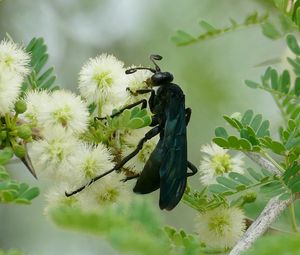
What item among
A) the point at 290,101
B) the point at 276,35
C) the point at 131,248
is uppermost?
the point at 276,35

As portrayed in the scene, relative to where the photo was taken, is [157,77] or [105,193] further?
[157,77]

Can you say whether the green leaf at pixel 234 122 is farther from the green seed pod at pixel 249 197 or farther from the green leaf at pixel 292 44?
the green leaf at pixel 292 44

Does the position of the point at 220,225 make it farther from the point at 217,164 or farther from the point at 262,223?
the point at 262,223

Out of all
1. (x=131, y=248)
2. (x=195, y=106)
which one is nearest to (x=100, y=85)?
(x=131, y=248)

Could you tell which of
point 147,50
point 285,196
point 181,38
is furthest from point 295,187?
point 147,50

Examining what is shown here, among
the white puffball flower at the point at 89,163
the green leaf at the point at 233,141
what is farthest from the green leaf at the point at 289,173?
the white puffball flower at the point at 89,163

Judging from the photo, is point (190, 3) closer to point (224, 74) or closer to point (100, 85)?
point (224, 74)
